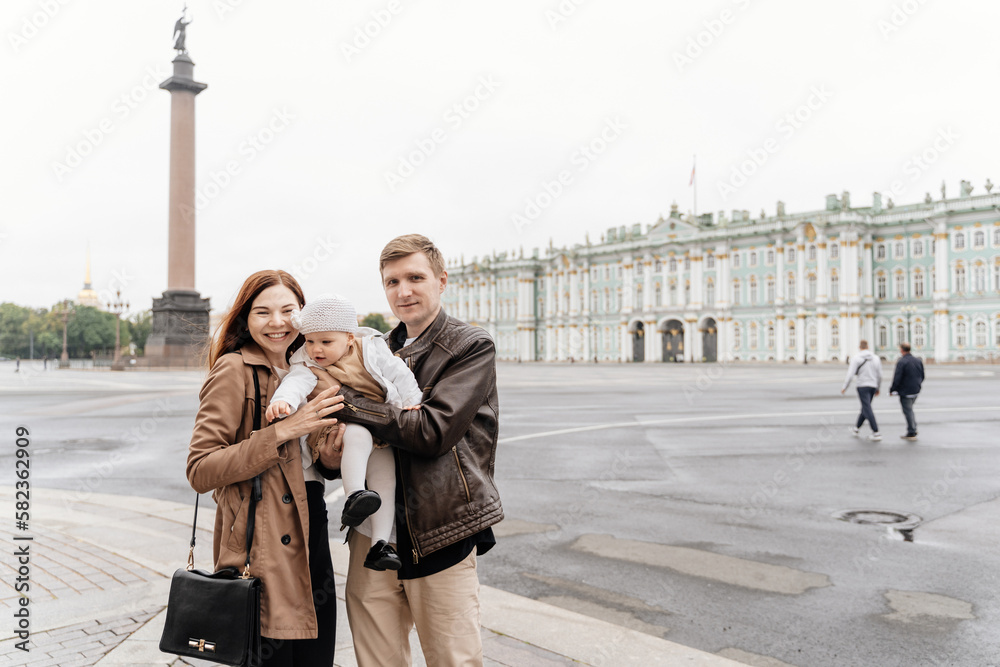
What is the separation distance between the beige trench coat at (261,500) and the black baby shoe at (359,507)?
226 mm

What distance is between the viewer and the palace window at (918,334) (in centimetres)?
6462

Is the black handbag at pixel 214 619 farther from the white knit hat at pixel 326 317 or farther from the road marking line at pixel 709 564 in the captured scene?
the road marking line at pixel 709 564

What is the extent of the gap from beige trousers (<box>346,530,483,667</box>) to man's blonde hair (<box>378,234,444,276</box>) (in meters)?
1.02

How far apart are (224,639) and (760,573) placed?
13.5ft

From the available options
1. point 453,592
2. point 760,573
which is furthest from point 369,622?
point 760,573

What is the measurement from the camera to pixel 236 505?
254 centimetres

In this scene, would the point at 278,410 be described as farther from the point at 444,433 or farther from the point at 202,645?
the point at 202,645

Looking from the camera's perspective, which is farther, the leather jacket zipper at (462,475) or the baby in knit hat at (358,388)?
the leather jacket zipper at (462,475)

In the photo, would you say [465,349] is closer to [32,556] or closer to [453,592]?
[453,592]

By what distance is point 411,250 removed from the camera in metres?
2.68

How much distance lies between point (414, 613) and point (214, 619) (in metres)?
0.68

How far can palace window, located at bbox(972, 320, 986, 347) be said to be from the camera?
61.1 metres

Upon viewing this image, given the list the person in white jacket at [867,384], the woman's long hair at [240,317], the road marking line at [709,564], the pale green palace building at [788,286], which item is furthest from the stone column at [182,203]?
the pale green palace building at [788,286]

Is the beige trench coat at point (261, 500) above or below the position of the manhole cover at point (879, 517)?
above
